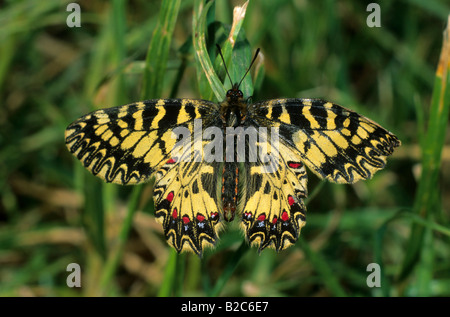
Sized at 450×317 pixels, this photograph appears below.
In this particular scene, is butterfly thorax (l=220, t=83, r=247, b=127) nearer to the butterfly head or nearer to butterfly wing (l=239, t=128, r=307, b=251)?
the butterfly head

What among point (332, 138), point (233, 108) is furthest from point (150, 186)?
point (332, 138)

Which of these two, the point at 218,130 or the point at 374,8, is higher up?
the point at 374,8

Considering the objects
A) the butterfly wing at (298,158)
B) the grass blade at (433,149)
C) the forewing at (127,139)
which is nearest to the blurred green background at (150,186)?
the grass blade at (433,149)

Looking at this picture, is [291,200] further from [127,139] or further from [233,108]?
[127,139]

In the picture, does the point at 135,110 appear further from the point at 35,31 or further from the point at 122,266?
the point at 35,31

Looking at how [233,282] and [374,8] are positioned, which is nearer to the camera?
[233,282]

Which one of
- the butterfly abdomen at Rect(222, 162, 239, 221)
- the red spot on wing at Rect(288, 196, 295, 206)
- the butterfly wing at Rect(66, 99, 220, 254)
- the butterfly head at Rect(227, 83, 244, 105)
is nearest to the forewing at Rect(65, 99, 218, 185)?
the butterfly wing at Rect(66, 99, 220, 254)

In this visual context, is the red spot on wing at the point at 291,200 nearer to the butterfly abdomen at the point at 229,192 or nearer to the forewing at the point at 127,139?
the butterfly abdomen at the point at 229,192
